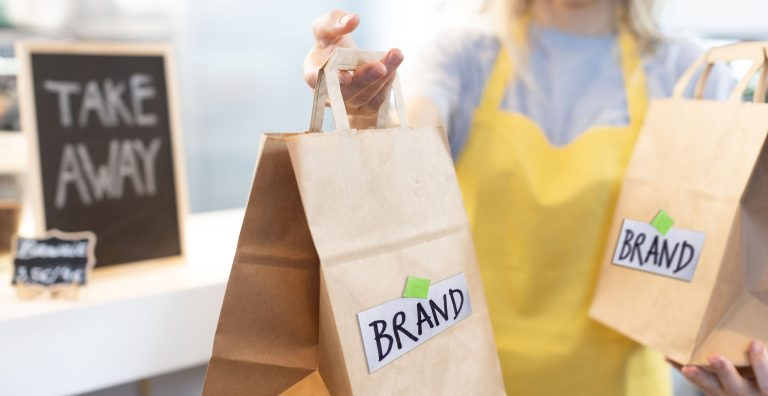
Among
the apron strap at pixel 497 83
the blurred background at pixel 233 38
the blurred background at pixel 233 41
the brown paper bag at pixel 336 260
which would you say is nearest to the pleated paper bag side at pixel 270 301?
the brown paper bag at pixel 336 260

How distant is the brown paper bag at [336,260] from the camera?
0.58 m

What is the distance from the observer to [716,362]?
0.85m

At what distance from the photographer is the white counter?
88cm

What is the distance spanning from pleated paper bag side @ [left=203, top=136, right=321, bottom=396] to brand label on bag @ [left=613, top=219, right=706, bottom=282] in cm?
54

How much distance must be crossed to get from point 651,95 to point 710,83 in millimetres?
99

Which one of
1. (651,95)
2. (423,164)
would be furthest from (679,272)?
(423,164)

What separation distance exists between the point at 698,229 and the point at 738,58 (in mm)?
245

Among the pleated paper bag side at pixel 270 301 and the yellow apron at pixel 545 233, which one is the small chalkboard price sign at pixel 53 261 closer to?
the pleated paper bag side at pixel 270 301

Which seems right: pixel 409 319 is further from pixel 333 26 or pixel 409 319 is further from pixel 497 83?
pixel 497 83

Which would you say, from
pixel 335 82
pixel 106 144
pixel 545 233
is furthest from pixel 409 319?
pixel 106 144

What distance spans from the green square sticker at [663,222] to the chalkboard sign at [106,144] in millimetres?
785

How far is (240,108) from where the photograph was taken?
2.02 meters

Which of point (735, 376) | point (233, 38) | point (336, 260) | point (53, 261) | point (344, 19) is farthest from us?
point (233, 38)

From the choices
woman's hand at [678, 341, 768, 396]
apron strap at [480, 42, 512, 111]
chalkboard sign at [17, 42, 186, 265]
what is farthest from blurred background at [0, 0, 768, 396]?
woman's hand at [678, 341, 768, 396]
